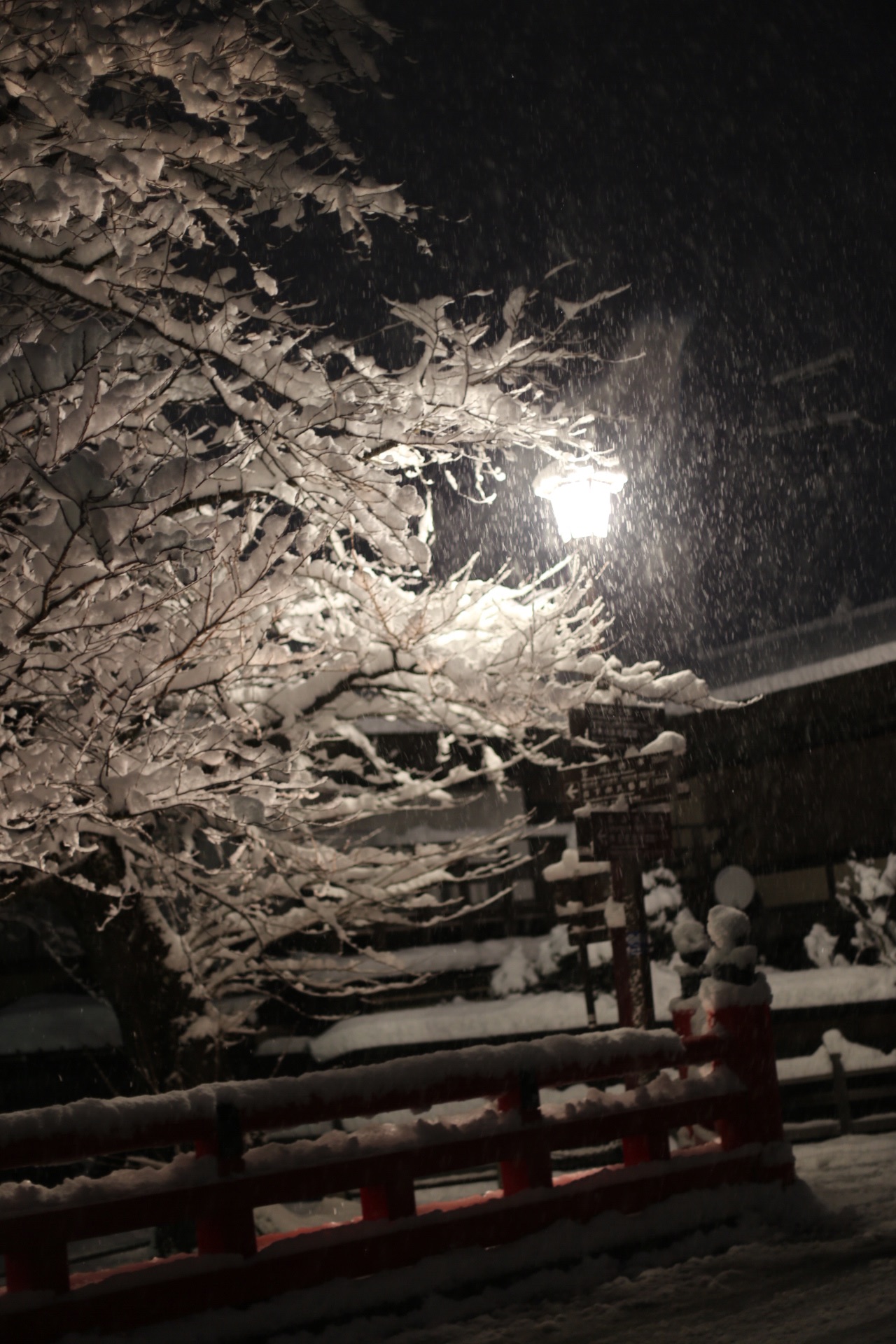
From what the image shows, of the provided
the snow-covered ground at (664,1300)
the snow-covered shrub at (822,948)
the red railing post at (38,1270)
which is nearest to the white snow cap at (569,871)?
the snow-covered ground at (664,1300)

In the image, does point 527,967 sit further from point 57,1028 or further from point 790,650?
point 790,650

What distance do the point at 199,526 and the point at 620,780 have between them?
3.38 m

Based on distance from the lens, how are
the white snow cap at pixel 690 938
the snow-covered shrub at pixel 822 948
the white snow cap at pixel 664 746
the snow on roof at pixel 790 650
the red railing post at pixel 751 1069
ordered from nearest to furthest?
1. the red railing post at pixel 751 1069
2. the white snow cap at pixel 664 746
3. the white snow cap at pixel 690 938
4. the snow-covered shrub at pixel 822 948
5. the snow on roof at pixel 790 650

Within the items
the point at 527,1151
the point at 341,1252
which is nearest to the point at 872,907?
the point at 527,1151

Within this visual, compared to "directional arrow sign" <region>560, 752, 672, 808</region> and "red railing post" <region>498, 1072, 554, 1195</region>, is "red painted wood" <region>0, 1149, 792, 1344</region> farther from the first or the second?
"directional arrow sign" <region>560, 752, 672, 808</region>

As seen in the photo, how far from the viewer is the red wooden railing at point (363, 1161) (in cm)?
400

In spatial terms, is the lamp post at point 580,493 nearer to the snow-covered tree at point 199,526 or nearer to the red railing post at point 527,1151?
the snow-covered tree at point 199,526

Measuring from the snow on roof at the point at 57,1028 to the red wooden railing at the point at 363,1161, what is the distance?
8.84 metres

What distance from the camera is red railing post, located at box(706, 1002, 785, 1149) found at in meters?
6.13

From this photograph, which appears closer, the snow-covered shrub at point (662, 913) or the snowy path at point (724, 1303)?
the snowy path at point (724, 1303)

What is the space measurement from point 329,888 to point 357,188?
4895 mm

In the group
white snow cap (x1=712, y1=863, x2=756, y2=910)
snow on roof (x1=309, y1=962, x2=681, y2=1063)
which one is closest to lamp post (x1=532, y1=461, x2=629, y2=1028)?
snow on roof (x1=309, y1=962, x2=681, y2=1063)

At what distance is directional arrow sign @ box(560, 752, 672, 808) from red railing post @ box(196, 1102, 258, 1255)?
3.83 m

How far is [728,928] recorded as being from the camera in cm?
652
